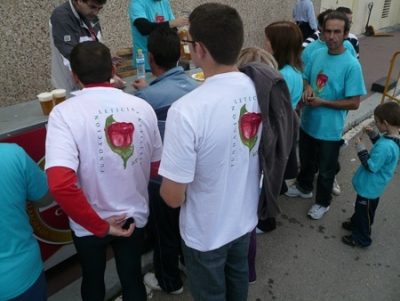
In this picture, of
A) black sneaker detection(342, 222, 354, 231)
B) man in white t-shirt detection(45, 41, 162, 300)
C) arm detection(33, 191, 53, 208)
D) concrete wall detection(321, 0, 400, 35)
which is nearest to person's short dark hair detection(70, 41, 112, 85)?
man in white t-shirt detection(45, 41, 162, 300)

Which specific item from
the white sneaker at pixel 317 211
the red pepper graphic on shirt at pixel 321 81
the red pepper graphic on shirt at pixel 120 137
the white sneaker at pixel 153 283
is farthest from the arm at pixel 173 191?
the white sneaker at pixel 317 211

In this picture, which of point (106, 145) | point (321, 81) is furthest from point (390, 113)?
point (106, 145)

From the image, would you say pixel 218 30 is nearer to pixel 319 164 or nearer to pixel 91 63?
pixel 91 63

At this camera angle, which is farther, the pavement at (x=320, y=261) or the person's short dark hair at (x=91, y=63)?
the pavement at (x=320, y=261)

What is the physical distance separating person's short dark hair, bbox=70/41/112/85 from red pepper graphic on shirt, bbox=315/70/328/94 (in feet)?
7.39

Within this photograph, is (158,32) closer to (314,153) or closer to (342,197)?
(314,153)

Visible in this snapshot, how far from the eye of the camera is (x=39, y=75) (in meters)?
4.98

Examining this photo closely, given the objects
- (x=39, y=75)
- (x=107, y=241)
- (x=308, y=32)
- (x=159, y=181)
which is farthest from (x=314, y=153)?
(x=308, y=32)

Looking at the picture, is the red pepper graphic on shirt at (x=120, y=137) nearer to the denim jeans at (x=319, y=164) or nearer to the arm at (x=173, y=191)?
the arm at (x=173, y=191)

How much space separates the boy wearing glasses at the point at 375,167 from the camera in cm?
294

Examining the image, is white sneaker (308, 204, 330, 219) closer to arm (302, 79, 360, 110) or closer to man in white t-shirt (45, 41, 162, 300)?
arm (302, 79, 360, 110)

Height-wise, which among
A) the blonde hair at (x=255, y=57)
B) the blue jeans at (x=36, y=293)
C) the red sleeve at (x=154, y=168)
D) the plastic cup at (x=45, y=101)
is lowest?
the blue jeans at (x=36, y=293)

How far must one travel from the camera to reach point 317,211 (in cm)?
368

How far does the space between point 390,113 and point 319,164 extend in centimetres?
90
